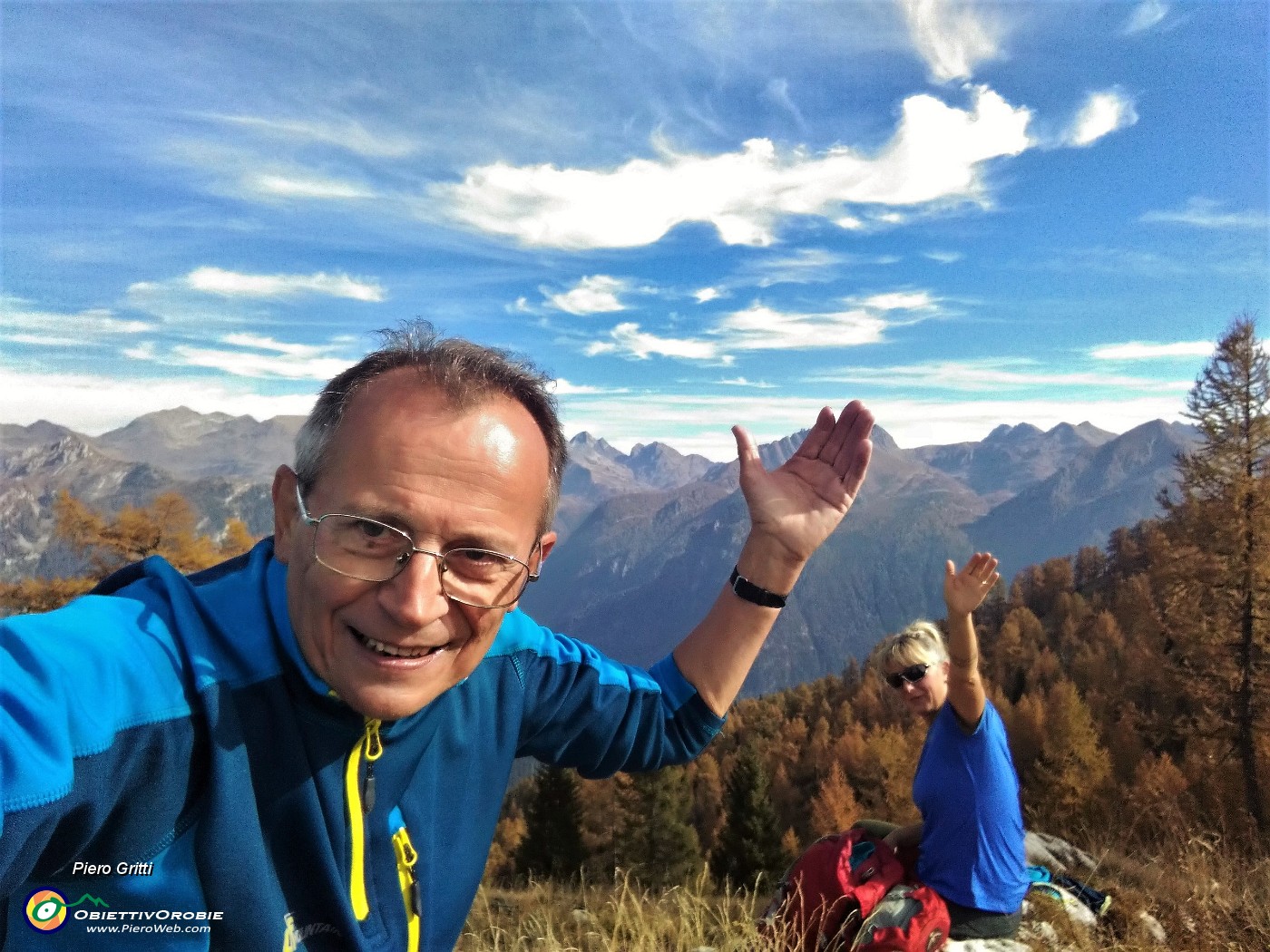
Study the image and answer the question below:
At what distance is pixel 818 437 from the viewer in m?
2.63

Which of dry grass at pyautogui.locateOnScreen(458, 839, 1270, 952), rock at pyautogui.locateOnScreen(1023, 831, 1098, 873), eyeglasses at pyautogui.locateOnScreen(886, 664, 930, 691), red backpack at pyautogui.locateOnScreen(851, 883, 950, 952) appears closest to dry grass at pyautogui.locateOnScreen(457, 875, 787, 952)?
dry grass at pyautogui.locateOnScreen(458, 839, 1270, 952)

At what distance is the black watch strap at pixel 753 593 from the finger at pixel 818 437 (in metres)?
0.52

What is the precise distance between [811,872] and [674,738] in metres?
2.77

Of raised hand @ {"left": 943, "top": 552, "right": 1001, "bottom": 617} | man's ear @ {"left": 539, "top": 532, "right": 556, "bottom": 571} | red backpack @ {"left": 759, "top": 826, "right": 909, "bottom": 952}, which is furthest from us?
raised hand @ {"left": 943, "top": 552, "right": 1001, "bottom": 617}

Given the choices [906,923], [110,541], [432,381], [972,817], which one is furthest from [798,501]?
[110,541]

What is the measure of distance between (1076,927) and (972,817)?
183 cm

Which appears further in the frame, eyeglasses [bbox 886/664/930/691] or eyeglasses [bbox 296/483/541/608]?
eyeglasses [bbox 886/664/930/691]

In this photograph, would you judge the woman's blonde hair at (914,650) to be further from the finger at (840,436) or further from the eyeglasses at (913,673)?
the finger at (840,436)

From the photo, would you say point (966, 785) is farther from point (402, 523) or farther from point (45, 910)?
point (45, 910)

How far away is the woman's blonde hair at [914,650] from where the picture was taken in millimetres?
4656

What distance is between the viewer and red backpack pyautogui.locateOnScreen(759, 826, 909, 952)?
4152 millimetres

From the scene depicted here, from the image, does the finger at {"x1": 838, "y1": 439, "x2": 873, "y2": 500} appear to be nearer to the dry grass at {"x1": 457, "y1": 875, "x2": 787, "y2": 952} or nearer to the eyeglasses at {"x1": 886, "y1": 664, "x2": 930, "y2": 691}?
the eyeglasses at {"x1": 886, "y1": 664, "x2": 930, "y2": 691}

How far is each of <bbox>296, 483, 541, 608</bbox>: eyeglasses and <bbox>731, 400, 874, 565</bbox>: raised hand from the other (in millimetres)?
995

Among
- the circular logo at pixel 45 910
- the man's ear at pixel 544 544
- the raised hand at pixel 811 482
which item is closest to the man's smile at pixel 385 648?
the man's ear at pixel 544 544
